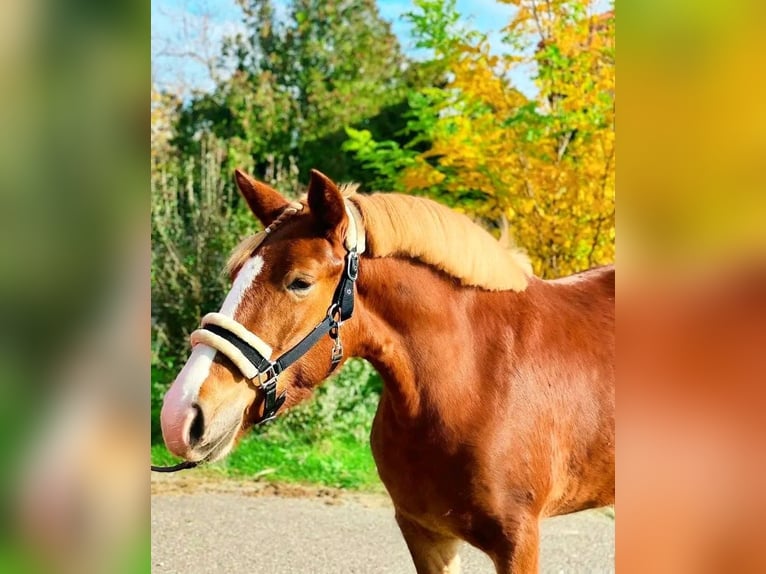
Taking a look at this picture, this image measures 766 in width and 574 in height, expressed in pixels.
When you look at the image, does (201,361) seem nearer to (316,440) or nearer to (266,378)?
(266,378)

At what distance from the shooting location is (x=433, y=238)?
1959mm

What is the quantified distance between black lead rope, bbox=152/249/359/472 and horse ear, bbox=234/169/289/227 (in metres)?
0.33

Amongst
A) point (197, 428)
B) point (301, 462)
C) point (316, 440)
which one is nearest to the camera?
point (197, 428)

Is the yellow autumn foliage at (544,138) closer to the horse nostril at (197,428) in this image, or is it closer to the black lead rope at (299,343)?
the black lead rope at (299,343)

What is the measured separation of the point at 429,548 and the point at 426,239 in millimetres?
1037

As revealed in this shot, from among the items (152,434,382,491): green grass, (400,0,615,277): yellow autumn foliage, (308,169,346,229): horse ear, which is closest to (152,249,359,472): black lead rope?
(308,169,346,229): horse ear

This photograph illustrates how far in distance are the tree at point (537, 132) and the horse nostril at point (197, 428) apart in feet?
12.1

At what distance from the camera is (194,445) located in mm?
1642

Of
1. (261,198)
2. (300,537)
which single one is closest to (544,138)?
(300,537)

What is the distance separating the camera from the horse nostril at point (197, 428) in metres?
1.63

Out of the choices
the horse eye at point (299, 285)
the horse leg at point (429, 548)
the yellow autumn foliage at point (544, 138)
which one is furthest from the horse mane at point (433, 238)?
the yellow autumn foliage at point (544, 138)

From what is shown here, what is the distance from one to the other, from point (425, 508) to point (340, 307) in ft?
Answer: 2.14

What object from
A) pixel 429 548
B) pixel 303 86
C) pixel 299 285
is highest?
pixel 303 86
